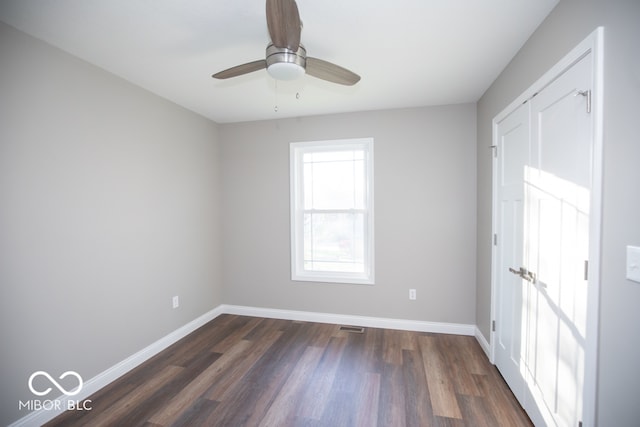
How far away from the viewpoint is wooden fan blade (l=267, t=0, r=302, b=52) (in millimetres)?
1153

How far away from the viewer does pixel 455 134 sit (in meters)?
2.99

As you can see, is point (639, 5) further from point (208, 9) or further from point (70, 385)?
point (70, 385)

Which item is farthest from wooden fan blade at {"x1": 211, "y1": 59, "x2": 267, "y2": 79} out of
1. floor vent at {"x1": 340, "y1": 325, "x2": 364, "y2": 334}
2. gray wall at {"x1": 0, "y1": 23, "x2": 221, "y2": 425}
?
floor vent at {"x1": 340, "y1": 325, "x2": 364, "y2": 334}

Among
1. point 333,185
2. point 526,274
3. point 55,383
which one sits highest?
point 333,185

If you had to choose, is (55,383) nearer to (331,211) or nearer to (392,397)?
(392,397)

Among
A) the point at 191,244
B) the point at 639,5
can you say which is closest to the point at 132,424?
the point at 191,244

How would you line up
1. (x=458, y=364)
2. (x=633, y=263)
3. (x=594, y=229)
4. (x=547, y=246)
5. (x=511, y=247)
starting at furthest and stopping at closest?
(x=458, y=364)
(x=511, y=247)
(x=547, y=246)
(x=594, y=229)
(x=633, y=263)

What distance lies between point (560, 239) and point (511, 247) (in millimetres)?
702

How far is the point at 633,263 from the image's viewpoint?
103 cm

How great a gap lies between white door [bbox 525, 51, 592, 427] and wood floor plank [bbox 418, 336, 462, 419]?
1.72 feet

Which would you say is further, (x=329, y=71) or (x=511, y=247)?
(x=511, y=247)

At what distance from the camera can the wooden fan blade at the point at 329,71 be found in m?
1.59

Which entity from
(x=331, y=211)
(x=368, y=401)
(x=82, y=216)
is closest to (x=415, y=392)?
→ (x=368, y=401)

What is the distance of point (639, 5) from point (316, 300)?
10.7 feet
